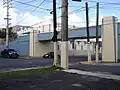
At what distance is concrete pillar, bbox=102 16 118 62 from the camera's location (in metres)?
40.4

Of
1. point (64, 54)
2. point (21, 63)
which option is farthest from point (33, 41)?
point (64, 54)

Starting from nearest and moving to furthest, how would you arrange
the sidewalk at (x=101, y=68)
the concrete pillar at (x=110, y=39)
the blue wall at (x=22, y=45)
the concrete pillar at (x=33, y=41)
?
the sidewalk at (x=101, y=68) < the concrete pillar at (x=110, y=39) < the concrete pillar at (x=33, y=41) < the blue wall at (x=22, y=45)

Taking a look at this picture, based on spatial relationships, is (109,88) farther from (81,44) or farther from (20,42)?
(81,44)

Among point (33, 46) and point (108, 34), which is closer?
point (108, 34)

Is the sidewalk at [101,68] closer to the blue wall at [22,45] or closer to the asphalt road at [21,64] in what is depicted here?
the asphalt road at [21,64]

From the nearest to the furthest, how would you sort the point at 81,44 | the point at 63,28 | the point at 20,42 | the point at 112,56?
the point at 63,28 < the point at 112,56 < the point at 20,42 < the point at 81,44

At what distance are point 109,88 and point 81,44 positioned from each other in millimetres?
87812

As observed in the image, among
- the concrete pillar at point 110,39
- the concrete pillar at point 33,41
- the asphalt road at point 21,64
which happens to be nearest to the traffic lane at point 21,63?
the asphalt road at point 21,64

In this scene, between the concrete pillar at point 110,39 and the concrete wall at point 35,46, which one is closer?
the concrete pillar at point 110,39

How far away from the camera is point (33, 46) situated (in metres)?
65.1

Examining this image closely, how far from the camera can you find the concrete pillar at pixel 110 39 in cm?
4038

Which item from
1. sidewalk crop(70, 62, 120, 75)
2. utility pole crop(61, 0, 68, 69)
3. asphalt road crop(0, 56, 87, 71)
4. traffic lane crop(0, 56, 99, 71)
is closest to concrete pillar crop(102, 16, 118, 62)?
traffic lane crop(0, 56, 99, 71)

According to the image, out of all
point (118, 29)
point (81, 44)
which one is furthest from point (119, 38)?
point (81, 44)

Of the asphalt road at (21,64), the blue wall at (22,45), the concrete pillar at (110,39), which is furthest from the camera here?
the blue wall at (22,45)
